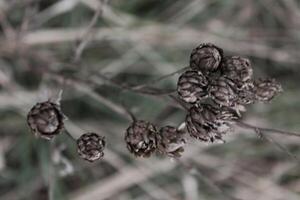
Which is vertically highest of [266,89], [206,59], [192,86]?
[266,89]

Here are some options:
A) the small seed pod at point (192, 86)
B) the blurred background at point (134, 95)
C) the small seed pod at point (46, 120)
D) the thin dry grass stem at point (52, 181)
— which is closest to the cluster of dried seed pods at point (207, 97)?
the small seed pod at point (192, 86)

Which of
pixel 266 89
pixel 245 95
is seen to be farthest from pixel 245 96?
pixel 266 89

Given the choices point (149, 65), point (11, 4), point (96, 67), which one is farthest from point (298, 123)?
point (11, 4)

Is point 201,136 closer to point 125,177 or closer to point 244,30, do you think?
point 125,177

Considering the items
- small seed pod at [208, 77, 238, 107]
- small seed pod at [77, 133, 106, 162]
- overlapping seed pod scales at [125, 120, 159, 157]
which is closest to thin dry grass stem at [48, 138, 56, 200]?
small seed pod at [77, 133, 106, 162]

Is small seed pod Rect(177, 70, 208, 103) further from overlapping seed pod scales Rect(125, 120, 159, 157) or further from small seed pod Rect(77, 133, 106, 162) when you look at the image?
small seed pod Rect(77, 133, 106, 162)

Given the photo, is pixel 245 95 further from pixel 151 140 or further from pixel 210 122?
pixel 151 140
